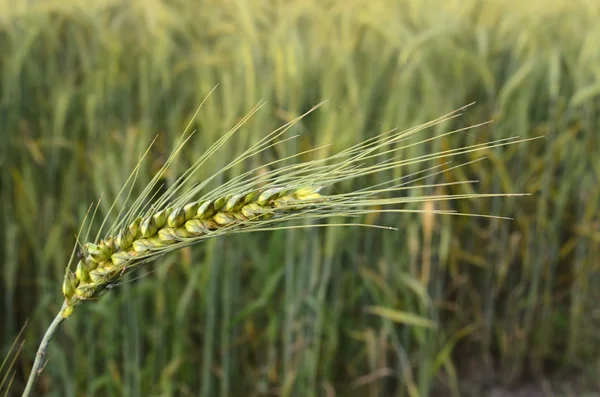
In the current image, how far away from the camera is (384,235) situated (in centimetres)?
181

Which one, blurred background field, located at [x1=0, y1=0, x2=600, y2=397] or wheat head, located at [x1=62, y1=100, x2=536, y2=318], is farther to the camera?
blurred background field, located at [x1=0, y1=0, x2=600, y2=397]

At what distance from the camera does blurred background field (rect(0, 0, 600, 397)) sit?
1736mm

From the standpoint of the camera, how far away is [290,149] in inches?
66.1

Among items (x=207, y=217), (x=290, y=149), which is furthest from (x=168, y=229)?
(x=290, y=149)

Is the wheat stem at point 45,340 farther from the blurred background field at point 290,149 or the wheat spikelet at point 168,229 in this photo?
the blurred background field at point 290,149

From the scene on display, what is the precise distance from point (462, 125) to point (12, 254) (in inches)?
43.6

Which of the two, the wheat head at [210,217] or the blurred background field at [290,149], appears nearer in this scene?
the wheat head at [210,217]

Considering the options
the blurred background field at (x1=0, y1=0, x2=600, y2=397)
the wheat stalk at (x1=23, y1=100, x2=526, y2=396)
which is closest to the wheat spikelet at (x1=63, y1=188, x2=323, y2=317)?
the wheat stalk at (x1=23, y1=100, x2=526, y2=396)

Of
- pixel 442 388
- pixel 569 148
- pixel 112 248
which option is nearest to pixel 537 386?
pixel 442 388

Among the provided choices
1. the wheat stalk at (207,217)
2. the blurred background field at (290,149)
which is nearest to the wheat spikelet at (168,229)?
the wheat stalk at (207,217)

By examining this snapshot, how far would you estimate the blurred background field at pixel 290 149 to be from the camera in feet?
5.70

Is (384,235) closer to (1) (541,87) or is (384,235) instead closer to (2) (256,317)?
(2) (256,317)

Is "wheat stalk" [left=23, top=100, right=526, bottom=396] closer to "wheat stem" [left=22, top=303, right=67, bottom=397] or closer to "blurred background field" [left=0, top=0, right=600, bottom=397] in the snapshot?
"wheat stem" [left=22, top=303, right=67, bottom=397]

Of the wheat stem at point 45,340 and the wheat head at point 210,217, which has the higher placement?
the wheat head at point 210,217
